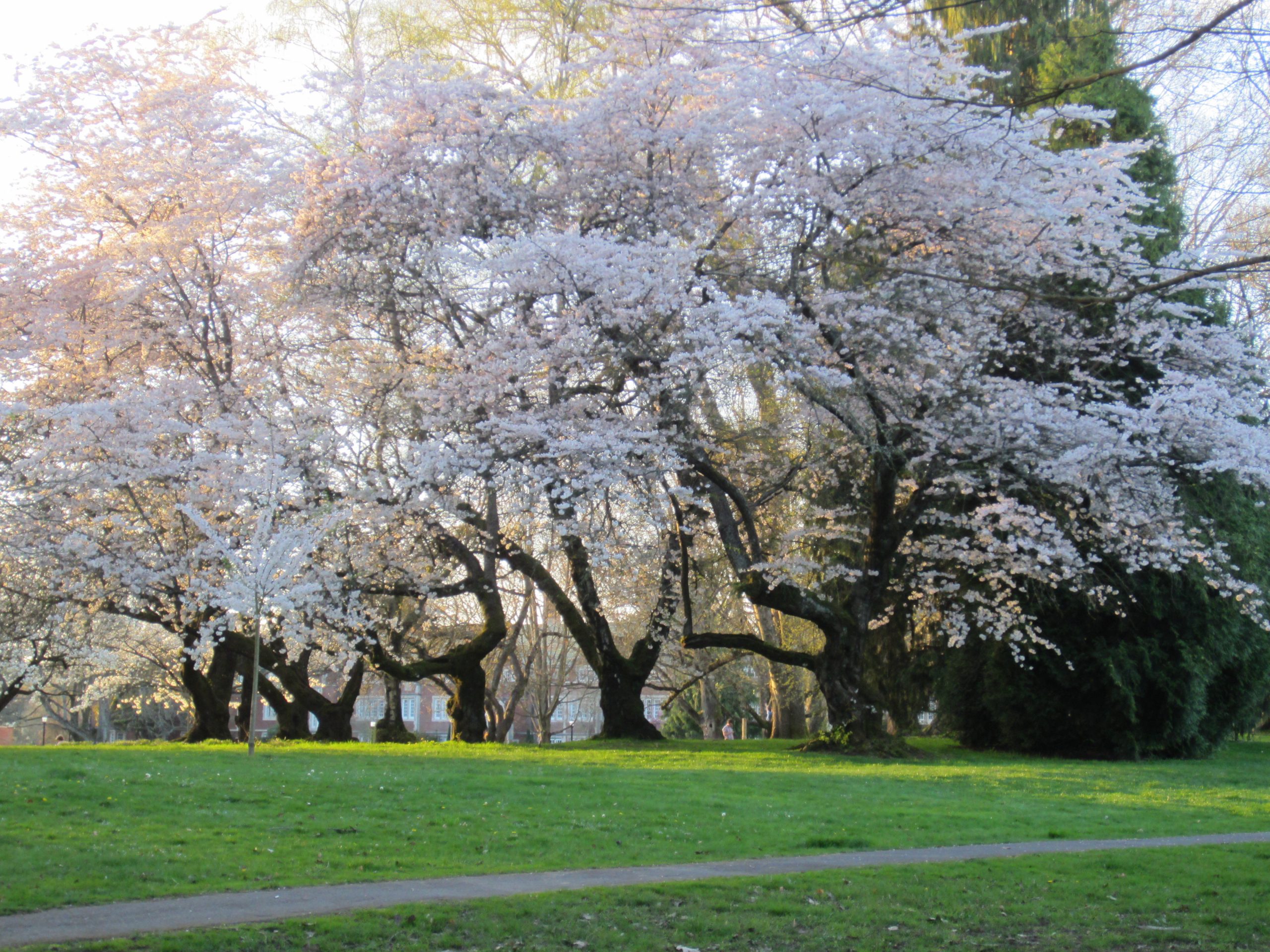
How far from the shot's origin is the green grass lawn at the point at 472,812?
6.75 metres

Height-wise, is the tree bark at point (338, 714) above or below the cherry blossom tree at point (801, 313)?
below

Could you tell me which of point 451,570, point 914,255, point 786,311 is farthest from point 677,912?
point 451,570

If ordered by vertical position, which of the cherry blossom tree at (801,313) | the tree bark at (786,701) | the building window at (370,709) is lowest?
the building window at (370,709)

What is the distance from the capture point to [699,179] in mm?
15711

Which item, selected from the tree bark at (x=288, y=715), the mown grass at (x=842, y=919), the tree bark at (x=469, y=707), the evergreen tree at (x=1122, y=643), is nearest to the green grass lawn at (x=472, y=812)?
the mown grass at (x=842, y=919)

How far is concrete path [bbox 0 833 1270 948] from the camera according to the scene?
520 cm

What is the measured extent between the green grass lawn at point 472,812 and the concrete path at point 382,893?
0.21m

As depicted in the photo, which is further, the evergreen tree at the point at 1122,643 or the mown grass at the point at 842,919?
the evergreen tree at the point at 1122,643

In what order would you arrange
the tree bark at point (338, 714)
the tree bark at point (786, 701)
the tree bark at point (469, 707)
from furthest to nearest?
the tree bark at point (786, 701), the tree bark at point (338, 714), the tree bark at point (469, 707)

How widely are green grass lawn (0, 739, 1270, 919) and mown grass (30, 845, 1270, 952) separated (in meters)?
1.06

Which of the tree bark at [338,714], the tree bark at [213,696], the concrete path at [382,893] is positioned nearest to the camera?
the concrete path at [382,893]

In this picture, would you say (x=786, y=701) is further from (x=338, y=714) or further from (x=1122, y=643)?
(x=338, y=714)

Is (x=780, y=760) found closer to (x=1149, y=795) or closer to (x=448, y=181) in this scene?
(x=1149, y=795)

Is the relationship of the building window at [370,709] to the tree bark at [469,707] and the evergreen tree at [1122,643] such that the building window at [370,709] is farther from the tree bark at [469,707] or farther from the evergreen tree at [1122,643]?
the evergreen tree at [1122,643]
